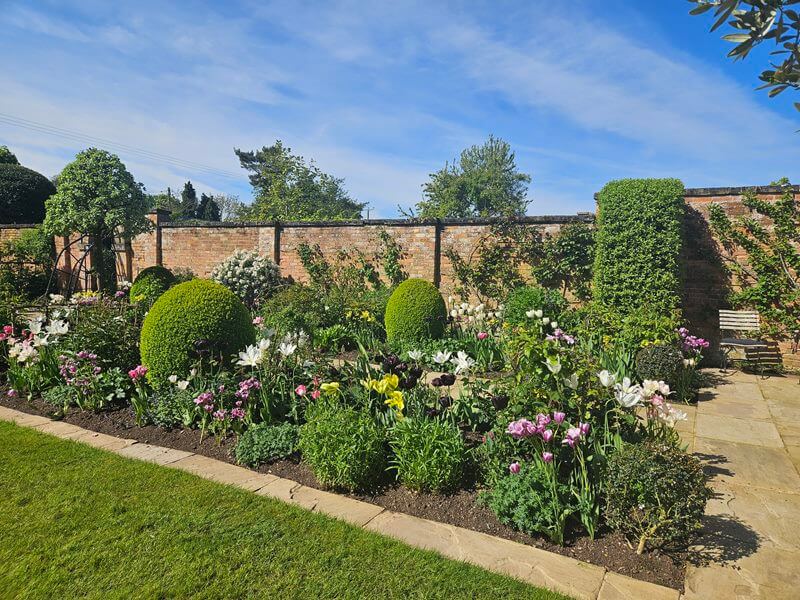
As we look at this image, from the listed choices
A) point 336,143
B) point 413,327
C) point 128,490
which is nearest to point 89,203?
point 336,143

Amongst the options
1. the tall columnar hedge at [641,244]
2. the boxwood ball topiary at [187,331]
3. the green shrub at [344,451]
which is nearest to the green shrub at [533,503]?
the green shrub at [344,451]

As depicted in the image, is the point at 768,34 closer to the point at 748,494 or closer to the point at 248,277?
the point at 748,494

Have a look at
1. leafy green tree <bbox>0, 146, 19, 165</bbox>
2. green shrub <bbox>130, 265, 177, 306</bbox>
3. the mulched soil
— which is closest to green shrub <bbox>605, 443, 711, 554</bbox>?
the mulched soil

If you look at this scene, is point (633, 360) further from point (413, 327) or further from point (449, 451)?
point (449, 451)

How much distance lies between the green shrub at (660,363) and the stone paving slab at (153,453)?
463cm

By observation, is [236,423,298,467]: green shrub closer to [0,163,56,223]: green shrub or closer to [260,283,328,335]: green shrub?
[260,283,328,335]: green shrub

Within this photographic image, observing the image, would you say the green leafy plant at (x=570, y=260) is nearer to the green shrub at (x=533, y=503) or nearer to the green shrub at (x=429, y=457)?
the green shrub at (x=429, y=457)

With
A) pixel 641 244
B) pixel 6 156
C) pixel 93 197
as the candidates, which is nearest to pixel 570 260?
pixel 641 244

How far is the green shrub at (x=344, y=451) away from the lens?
2986mm

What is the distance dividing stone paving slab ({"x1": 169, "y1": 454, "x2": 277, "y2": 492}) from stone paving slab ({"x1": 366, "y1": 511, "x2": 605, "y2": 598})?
Answer: 89 centimetres

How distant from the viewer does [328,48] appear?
189 inches

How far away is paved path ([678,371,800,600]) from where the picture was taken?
7.17ft

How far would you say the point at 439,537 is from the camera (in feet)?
8.25

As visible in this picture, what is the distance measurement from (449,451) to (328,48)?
3.97 meters
